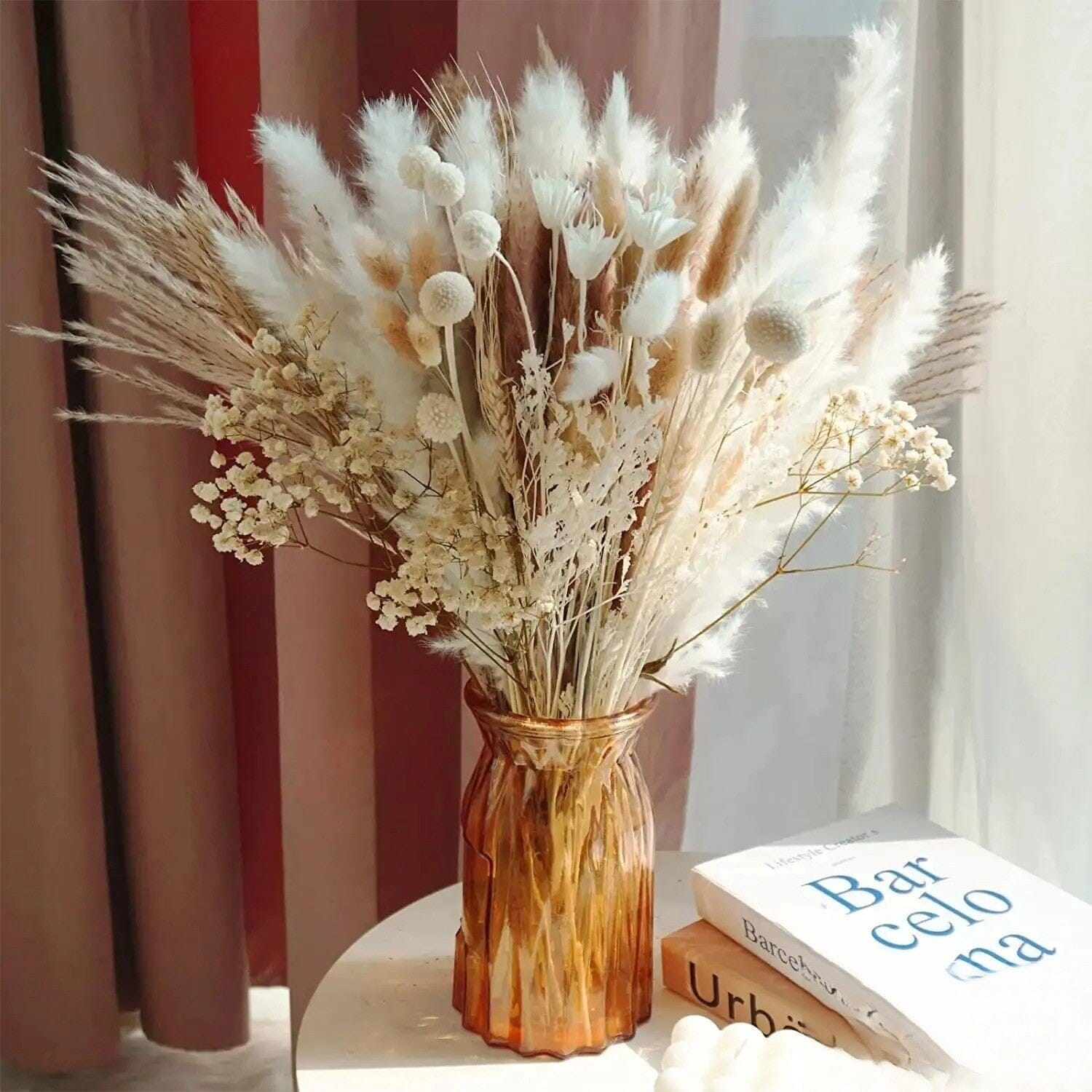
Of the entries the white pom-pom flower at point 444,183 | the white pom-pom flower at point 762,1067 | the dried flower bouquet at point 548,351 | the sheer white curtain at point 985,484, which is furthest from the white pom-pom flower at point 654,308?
the sheer white curtain at point 985,484

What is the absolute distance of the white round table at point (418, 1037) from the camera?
0.75 meters

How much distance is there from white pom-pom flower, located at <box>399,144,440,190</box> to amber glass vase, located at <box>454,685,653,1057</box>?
310 millimetres

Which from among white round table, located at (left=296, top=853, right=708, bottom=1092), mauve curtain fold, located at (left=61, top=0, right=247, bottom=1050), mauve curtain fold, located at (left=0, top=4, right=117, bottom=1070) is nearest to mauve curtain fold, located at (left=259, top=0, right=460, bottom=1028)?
mauve curtain fold, located at (left=61, top=0, right=247, bottom=1050)

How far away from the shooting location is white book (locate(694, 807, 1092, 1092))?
67 cm

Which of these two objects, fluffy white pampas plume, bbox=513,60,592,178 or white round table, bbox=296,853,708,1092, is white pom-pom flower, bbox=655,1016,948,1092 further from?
fluffy white pampas plume, bbox=513,60,592,178

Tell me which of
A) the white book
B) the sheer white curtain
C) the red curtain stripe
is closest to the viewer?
the white book

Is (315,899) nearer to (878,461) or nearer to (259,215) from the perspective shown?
(259,215)

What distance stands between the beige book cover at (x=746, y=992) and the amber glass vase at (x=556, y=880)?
5cm

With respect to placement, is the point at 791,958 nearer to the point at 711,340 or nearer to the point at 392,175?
the point at 711,340

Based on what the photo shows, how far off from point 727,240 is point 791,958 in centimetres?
44

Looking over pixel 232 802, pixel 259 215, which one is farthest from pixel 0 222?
pixel 232 802

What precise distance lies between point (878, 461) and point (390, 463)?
289 millimetres

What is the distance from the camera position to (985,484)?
1003mm

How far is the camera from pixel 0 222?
1.17 metres
